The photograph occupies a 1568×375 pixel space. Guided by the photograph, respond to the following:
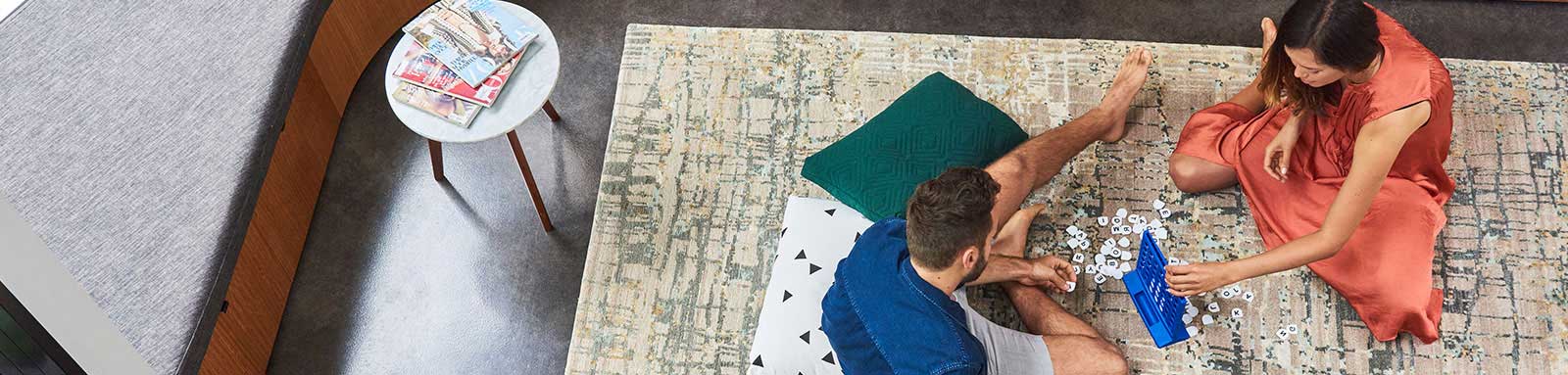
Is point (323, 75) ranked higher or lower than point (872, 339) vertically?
higher

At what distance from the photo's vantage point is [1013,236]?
2633 millimetres

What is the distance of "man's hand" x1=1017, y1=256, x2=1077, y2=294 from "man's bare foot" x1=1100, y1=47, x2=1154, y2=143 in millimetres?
430

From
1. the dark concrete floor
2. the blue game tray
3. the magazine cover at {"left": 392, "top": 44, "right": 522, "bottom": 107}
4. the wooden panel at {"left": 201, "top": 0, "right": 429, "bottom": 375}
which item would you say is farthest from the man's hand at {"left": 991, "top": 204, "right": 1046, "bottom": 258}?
the wooden panel at {"left": 201, "top": 0, "right": 429, "bottom": 375}

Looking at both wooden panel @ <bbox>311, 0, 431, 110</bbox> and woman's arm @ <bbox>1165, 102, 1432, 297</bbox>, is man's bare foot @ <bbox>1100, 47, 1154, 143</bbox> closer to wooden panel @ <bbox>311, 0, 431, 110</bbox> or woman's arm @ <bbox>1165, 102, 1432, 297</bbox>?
woman's arm @ <bbox>1165, 102, 1432, 297</bbox>

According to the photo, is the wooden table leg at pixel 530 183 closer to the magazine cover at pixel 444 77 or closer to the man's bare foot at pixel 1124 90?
the magazine cover at pixel 444 77

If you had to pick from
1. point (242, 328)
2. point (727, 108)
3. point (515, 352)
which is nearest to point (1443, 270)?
point (727, 108)

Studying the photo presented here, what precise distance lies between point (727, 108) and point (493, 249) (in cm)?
77

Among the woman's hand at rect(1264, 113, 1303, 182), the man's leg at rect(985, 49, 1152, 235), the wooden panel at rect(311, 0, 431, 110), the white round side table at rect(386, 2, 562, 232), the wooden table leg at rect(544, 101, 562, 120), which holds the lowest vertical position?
the woman's hand at rect(1264, 113, 1303, 182)

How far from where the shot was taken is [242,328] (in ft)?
9.25

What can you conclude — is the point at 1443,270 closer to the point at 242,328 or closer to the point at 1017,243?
the point at 1017,243

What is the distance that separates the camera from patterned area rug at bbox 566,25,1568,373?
254 centimetres

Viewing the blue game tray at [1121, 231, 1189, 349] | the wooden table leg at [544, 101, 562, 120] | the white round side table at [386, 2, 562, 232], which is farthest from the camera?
the wooden table leg at [544, 101, 562, 120]

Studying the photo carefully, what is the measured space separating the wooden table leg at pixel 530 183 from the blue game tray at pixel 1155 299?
154cm

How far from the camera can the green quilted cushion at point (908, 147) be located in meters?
2.60
